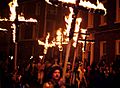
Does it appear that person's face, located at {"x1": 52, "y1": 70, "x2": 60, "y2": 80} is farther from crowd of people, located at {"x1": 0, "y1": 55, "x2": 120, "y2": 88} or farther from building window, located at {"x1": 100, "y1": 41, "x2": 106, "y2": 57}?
building window, located at {"x1": 100, "y1": 41, "x2": 106, "y2": 57}

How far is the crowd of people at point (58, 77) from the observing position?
287 inches

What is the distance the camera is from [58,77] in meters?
7.19

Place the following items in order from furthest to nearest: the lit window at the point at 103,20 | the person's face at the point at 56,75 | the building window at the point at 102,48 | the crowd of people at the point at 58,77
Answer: the lit window at the point at 103,20 < the building window at the point at 102,48 < the crowd of people at the point at 58,77 < the person's face at the point at 56,75

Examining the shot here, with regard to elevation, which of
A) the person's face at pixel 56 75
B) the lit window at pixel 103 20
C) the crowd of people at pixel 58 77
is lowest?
the crowd of people at pixel 58 77

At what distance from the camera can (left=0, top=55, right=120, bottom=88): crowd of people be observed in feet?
23.9

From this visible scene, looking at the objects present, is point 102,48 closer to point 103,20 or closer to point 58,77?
point 103,20

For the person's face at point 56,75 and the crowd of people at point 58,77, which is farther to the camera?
the crowd of people at point 58,77

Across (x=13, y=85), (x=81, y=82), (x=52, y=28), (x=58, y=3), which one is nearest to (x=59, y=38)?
(x=81, y=82)

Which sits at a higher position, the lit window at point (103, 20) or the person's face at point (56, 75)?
the lit window at point (103, 20)

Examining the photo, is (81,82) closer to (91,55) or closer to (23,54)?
(91,55)

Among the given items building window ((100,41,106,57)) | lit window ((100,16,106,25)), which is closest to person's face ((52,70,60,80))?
building window ((100,41,106,57))

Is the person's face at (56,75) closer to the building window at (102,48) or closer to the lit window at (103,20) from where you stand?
the building window at (102,48)

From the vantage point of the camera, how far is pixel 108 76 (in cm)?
1260

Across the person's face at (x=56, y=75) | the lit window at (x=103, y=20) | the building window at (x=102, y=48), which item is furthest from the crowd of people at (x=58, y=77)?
the lit window at (x=103, y=20)
